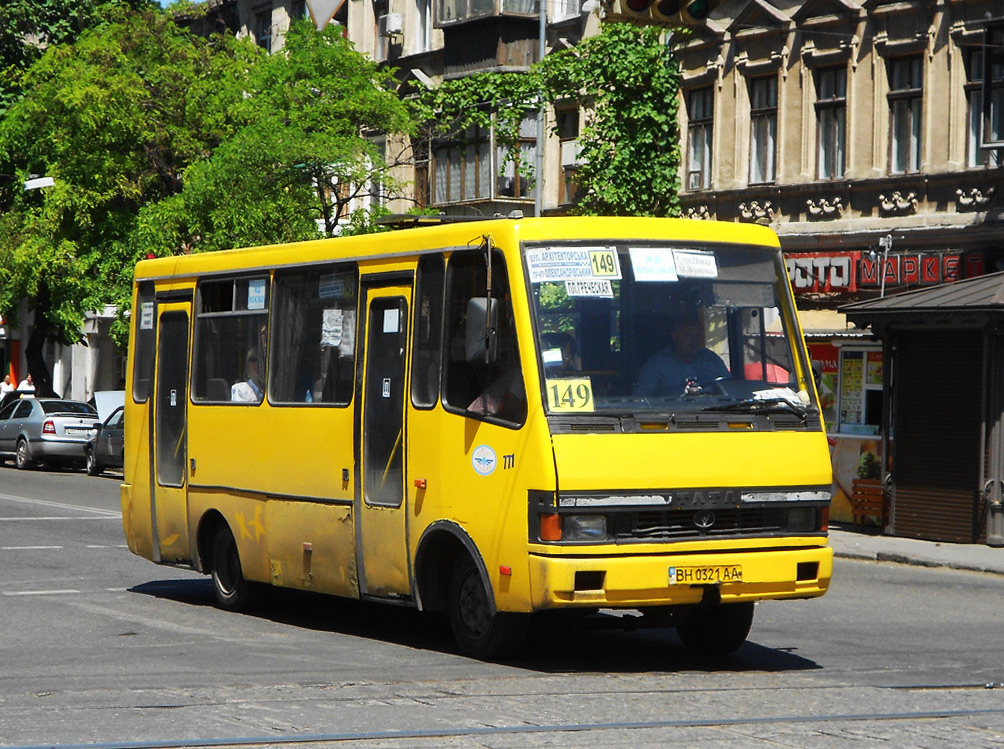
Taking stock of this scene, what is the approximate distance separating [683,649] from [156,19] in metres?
28.5

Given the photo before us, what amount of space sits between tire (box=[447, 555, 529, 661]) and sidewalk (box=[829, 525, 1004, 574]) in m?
8.92

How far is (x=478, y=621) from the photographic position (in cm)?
1065

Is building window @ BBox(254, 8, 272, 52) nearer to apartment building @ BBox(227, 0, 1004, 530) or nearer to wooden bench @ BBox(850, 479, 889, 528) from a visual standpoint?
apartment building @ BBox(227, 0, 1004, 530)

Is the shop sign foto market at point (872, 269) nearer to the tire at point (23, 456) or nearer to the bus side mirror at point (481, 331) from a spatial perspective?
the bus side mirror at point (481, 331)

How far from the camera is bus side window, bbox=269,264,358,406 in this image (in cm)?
1200

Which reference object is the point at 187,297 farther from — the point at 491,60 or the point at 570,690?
the point at 491,60

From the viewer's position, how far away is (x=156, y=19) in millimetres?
37094

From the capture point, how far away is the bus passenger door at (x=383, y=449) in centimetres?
1125

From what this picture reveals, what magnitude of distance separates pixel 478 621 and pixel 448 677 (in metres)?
0.84

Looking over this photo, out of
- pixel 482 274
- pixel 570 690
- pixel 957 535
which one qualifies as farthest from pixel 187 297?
pixel 957 535

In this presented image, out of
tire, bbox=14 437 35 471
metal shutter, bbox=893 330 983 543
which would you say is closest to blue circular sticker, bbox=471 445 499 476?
metal shutter, bbox=893 330 983 543

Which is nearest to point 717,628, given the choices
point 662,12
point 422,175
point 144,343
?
point 662,12

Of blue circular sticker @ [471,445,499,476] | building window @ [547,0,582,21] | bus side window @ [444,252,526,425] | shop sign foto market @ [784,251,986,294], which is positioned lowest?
blue circular sticker @ [471,445,499,476]

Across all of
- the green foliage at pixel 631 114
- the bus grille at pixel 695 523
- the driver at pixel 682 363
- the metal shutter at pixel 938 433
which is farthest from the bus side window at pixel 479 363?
the green foliage at pixel 631 114
